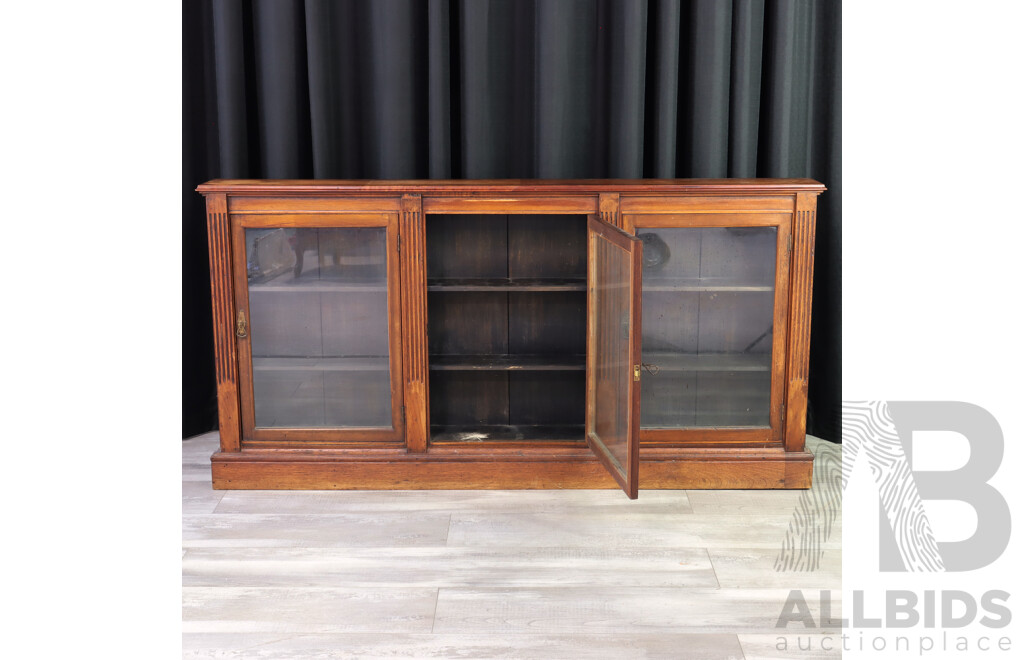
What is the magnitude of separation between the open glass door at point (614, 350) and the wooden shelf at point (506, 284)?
6.2 inches

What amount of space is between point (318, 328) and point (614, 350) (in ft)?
3.38

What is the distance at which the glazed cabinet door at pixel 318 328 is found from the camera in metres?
3.23

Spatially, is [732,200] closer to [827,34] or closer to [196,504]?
[827,34]

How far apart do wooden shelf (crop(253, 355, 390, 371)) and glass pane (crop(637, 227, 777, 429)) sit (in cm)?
91

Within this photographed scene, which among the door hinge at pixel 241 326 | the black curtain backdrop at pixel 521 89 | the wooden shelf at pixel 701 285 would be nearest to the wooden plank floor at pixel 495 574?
the door hinge at pixel 241 326

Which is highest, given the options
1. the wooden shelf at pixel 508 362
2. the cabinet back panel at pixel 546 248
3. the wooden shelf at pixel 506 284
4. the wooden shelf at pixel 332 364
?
the cabinet back panel at pixel 546 248

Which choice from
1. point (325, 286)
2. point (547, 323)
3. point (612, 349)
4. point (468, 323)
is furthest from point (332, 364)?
point (612, 349)

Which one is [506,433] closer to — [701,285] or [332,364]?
[332,364]

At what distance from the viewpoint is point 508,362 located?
3467 mm

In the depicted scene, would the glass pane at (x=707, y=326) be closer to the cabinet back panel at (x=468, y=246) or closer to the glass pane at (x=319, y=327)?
the cabinet back panel at (x=468, y=246)

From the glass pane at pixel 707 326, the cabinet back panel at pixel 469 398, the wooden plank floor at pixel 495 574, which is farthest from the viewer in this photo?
the cabinet back panel at pixel 469 398

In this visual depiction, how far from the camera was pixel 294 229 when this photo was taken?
3229 mm

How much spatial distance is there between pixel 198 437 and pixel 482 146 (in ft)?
5.28

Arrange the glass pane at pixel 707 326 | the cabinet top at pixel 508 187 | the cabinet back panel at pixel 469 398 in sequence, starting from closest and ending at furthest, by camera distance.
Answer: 1. the cabinet top at pixel 508 187
2. the glass pane at pixel 707 326
3. the cabinet back panel at pixel 469 398
